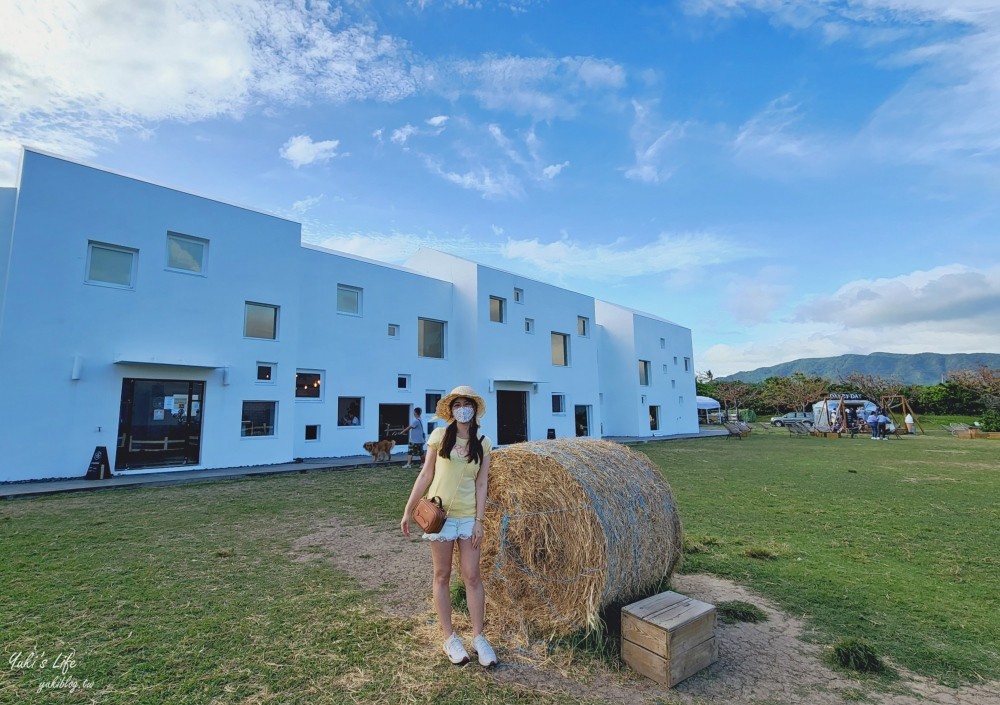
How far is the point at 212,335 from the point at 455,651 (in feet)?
40.8

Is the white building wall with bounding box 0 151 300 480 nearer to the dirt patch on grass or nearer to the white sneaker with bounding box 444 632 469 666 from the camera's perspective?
the dirt patch on grass

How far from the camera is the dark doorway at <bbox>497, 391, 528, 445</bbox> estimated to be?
20.4m

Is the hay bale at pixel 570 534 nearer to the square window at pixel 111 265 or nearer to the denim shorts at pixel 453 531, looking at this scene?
the denim shorts at pixel 453 531

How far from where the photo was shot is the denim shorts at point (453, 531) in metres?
3.26

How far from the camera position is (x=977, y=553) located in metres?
5.52

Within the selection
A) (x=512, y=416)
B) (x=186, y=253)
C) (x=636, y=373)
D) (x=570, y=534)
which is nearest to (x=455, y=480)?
(x=570, y=534)

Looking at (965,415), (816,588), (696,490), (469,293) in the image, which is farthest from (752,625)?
(965,415)

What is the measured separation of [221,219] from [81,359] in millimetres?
4875

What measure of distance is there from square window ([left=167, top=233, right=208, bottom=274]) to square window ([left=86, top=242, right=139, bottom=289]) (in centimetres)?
79

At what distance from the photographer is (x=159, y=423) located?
12.3 m

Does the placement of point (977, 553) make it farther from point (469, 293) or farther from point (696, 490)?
point (469, 293)

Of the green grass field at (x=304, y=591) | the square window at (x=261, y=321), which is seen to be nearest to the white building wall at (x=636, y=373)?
the green grass field at (x=304, y=591)

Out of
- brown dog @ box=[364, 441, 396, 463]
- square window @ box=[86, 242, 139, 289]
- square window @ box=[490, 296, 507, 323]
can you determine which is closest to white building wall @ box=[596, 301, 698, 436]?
square window @ box=[490, 296, 507, 323]

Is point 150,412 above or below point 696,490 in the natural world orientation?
above
